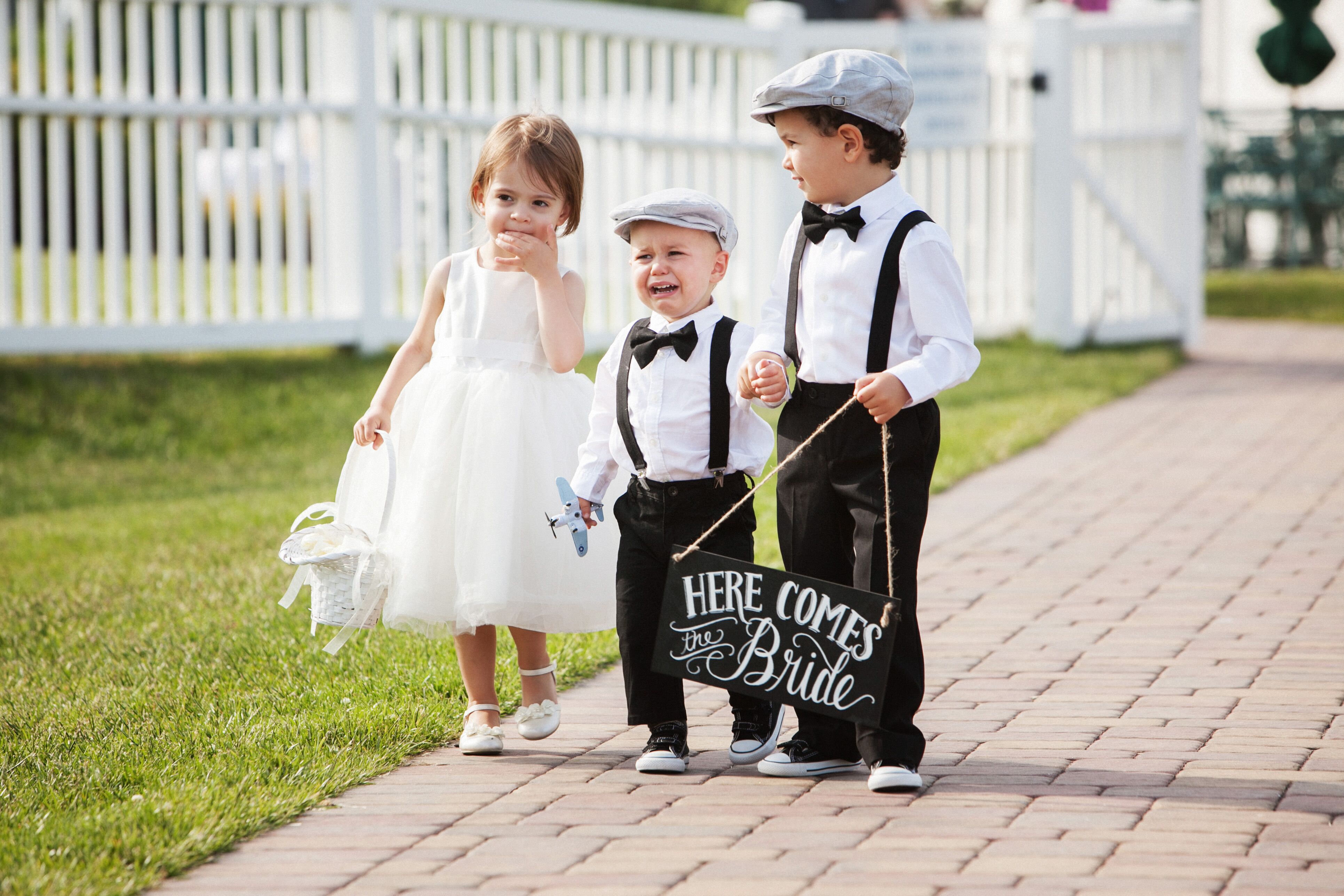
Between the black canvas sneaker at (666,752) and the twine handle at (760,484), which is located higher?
the twine handle at (760,484)

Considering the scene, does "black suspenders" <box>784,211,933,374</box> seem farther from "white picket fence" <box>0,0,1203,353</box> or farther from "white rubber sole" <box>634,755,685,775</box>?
"white picket fence" <box>0,0,1203,353</box>

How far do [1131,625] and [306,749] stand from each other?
8.18ft

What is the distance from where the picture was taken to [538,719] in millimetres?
3773

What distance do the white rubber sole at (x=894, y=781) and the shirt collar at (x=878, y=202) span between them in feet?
3.79

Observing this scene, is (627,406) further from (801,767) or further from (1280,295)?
(1280,295)

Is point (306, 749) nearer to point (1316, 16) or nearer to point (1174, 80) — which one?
point (1174, 80)

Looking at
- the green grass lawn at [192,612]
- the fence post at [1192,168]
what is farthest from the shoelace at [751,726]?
the fence post at [1192,168]

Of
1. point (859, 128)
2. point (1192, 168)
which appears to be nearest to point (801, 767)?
point (859, 128)

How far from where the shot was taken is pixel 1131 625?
187 inches

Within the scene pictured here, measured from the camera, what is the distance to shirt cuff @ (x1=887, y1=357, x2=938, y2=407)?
3211 mm

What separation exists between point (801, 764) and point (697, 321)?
1.01 metres

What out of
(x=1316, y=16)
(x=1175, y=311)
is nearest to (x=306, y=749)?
(x=1175, y=311)

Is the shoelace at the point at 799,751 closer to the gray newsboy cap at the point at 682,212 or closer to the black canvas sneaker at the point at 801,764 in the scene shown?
the black canvas sneaker at the point at 801,764

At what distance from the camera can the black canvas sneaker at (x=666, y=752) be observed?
3506 millimetres
